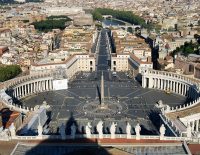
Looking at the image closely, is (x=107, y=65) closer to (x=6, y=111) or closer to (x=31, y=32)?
(x=6, y=111)

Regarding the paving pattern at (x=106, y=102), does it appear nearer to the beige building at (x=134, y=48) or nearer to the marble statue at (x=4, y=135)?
the beige building at (x=134, y=48)

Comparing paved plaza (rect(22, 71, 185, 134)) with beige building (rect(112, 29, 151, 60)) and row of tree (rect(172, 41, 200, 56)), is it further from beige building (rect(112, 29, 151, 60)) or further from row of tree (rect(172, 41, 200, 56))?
row of tree (rect(172, 41, 200, 56))

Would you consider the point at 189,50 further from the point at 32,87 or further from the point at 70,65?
the point at 32,87

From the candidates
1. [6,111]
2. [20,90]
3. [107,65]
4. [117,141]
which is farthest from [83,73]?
[117,141]

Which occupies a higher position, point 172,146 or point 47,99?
point 172,146

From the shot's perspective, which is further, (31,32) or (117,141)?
(31,32)

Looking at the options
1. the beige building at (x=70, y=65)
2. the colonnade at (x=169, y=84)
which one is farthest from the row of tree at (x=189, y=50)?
the beige building at (x=70, y=65)

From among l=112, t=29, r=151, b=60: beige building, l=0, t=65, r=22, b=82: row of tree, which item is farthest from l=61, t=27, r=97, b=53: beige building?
l=0, t=65, r=22, b=82: row of tree
